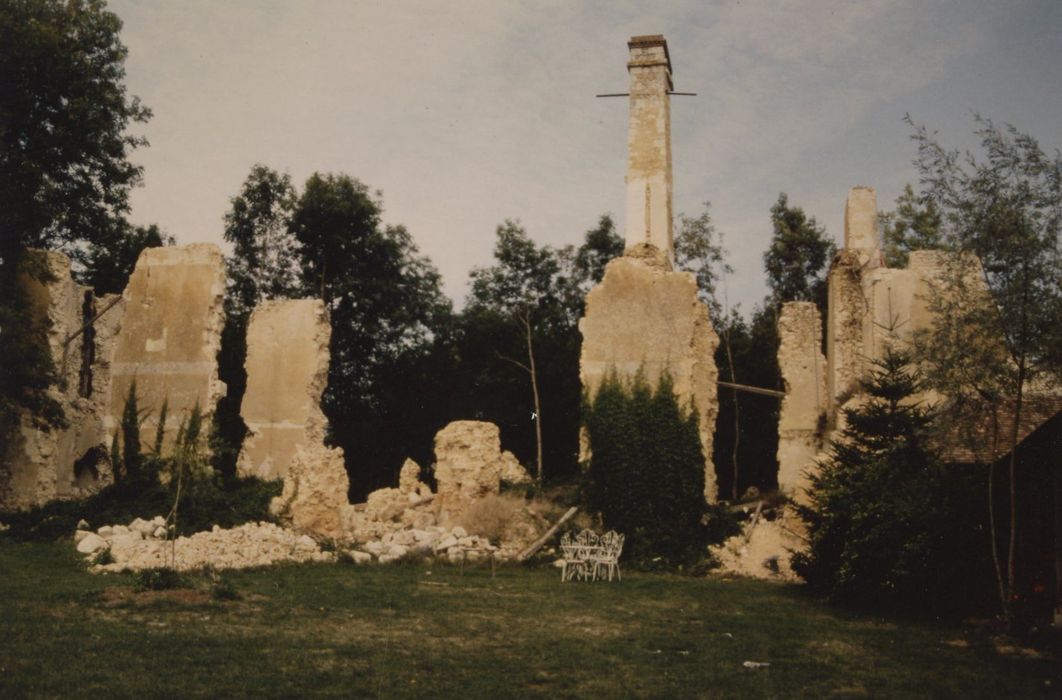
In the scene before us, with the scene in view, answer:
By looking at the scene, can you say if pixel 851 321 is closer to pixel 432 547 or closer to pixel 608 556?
pixel 608 556

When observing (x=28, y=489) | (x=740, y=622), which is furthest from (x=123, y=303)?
(x=740, y=622)

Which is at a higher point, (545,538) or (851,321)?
(851,321)

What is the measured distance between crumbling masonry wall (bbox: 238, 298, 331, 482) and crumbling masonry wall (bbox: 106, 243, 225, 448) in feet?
3.44

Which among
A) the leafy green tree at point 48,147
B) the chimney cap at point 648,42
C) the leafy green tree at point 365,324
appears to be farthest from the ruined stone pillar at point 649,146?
the leafy green tree at point 48,147

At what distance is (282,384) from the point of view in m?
24.7

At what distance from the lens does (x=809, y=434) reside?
2352 cm

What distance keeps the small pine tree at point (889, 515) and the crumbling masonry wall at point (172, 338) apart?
583 inches

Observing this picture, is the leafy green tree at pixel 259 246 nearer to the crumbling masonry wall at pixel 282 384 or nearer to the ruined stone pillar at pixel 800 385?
the crumbling masonry wall at pixel 282 384

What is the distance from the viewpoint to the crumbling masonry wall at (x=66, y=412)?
22.9 m

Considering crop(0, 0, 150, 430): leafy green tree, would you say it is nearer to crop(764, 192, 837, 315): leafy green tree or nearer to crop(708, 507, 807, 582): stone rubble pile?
crop(708, 507, 807, 582): stone rubble pile

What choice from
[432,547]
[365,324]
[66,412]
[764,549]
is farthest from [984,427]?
[365,324]

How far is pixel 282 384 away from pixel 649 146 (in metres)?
11.4

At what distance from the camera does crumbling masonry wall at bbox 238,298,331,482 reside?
2428 cm

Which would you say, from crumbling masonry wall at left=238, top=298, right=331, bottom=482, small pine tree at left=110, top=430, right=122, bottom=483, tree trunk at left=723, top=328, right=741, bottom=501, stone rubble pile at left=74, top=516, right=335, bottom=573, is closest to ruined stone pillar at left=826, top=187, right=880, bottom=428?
tree trunk at left=723, top=328, right=741, bottom=501
